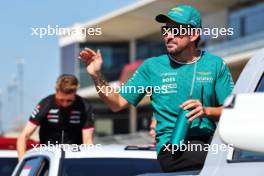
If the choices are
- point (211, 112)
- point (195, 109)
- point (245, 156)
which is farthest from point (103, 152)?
point (245, 156)

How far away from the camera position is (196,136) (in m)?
5.22

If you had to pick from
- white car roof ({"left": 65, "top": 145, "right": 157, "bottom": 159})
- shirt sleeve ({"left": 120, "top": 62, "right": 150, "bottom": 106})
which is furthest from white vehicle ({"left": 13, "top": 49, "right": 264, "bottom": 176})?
white car roof ({"left": 65, "top": 145, "right": 157, "bottom": 159})

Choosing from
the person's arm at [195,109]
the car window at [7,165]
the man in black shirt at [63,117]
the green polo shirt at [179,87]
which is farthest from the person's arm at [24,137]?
the person's arm at [195,109]

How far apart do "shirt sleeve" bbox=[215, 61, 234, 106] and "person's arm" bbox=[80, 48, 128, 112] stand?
0.56 m

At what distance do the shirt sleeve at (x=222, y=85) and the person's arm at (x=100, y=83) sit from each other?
56 centimetres

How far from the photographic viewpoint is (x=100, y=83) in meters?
5.56

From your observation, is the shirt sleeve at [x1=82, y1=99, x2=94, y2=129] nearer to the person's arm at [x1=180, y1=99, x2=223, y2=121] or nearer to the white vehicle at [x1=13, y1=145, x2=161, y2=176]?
the white vehicle at [x1=13, y1=145, x2=161, y2=176]

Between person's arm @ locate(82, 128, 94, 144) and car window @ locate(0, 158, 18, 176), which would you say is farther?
car window @ locate(0, 158, 18, 176)

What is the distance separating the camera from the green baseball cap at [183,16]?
206 inches

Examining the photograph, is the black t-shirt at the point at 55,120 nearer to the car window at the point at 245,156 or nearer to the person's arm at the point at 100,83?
the person's arm at the point at 100,83

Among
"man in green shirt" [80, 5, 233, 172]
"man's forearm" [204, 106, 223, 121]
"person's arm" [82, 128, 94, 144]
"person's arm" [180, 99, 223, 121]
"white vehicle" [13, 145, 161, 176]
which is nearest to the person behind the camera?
"person's arm" [180, 99, 223, 121]

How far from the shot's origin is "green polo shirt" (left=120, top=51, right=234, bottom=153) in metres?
5.19

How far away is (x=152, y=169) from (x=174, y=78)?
6.18 feet

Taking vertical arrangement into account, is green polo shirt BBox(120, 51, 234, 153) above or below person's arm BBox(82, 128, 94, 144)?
above
